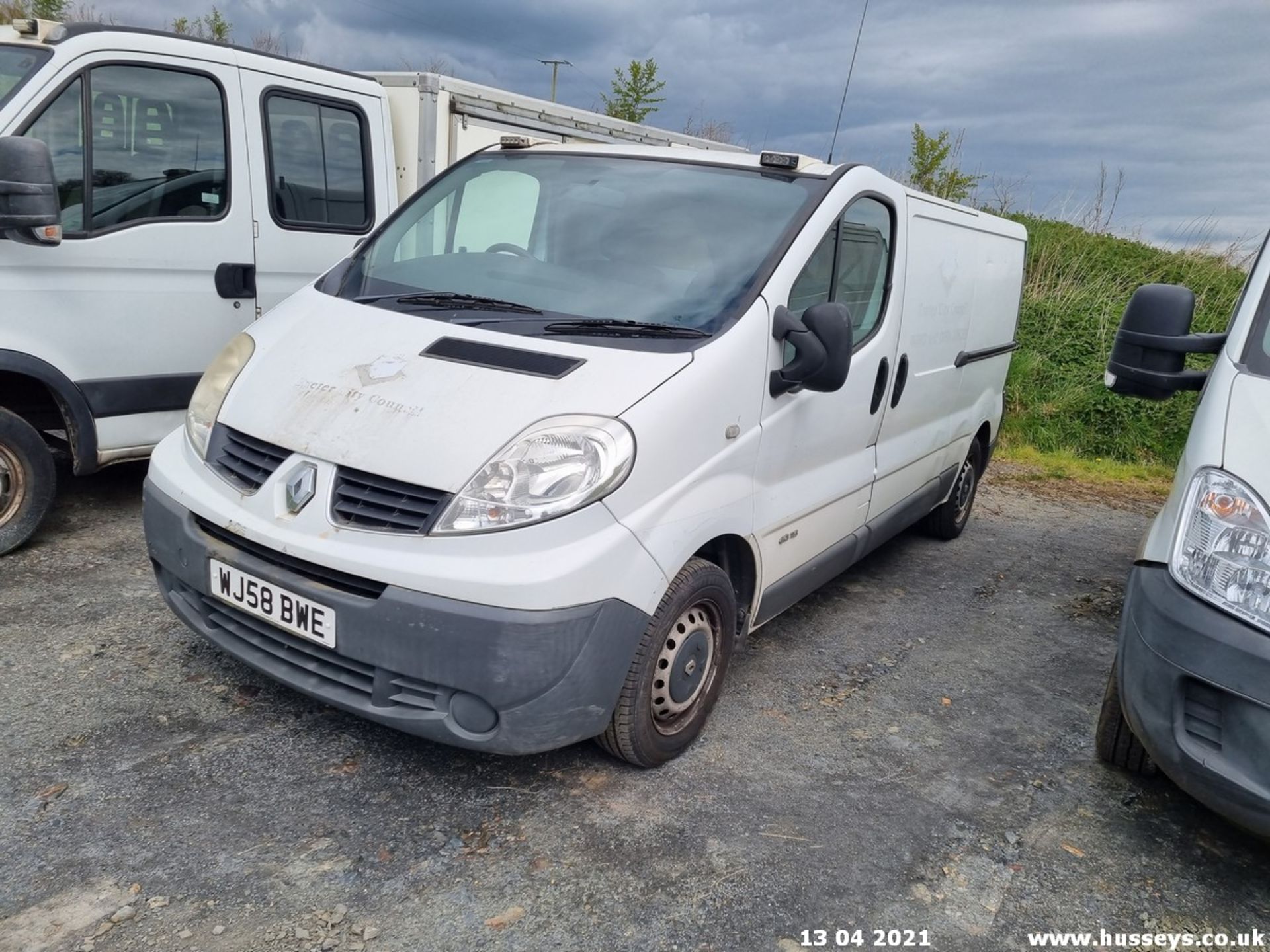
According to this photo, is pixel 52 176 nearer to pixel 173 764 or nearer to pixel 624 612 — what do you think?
pixel 173 764

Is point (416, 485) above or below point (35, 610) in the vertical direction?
above

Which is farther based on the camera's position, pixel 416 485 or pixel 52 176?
pixel 52 176

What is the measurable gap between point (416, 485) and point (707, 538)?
883 millimetres

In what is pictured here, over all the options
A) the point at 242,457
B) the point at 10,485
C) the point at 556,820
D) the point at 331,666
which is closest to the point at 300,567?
the point at 331,666

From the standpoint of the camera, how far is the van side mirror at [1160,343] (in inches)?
128

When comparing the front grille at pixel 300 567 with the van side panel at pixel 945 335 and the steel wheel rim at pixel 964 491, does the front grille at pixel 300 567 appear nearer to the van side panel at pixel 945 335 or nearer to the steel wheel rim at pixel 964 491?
the van side panel at pixel 945 335

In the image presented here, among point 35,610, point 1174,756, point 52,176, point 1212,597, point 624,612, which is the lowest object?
point 35,610

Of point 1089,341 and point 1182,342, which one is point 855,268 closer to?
point 1182,342

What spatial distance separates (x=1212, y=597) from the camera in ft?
7.95

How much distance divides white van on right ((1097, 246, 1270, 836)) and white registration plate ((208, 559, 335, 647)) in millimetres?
2165

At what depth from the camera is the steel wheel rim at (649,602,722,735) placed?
2.95m

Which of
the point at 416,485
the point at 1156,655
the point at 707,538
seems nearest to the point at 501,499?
the point at 416,485

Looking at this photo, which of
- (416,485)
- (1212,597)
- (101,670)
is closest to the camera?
(1212,597)

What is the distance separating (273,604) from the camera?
2.70m
